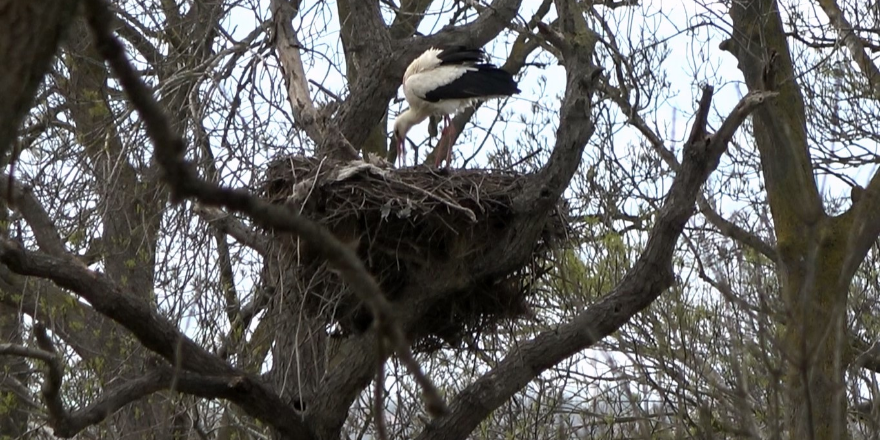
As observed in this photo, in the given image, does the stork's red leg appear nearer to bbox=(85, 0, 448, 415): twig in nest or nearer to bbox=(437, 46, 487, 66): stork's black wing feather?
bbox=(437, 46, 487, 66): stork's black wing feather

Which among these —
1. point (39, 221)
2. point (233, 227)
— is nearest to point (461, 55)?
point (233, 227)

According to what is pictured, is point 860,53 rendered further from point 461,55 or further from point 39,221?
point 39,221

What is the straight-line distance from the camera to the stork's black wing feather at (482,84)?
7.15 m

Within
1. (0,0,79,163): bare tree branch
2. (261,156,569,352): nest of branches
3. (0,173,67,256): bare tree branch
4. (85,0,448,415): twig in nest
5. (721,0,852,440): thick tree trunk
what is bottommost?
(85,0,448,415): twig in nest

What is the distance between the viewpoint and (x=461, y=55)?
23.5 ft

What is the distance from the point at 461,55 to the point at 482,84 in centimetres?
23

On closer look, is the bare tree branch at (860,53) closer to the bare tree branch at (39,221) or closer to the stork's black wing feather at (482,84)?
the stork's black wing feather at (482,84)

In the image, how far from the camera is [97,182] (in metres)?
5.83

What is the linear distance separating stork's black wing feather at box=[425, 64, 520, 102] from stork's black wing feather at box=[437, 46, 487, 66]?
6 cm

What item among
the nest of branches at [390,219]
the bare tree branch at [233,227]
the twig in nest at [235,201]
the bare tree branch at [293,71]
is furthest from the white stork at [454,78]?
the twig in nest at [235,201]

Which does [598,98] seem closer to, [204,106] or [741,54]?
[741,54]

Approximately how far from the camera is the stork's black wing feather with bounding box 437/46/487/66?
23.5 ft

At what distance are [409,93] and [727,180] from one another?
3.02m

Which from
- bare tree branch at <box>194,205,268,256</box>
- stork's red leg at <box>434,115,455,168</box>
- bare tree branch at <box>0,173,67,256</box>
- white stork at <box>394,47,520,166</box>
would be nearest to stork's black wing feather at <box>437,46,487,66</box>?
white stork at <box>394,47,520,166</box>
